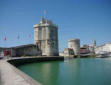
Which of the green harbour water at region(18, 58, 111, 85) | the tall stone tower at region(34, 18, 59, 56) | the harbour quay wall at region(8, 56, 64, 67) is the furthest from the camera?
the tall stone tower at region(34, 18, 59, 56)

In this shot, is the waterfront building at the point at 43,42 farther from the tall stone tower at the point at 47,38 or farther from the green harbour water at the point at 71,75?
the green harbour water at the point at 71,75

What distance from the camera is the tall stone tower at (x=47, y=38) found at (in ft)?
160

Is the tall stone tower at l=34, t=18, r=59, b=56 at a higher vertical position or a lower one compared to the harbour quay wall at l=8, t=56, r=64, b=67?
higher

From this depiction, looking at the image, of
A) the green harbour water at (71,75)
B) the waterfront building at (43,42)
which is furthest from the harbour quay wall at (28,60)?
the waterfront building at (43,42)

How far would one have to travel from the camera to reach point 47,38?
50.5 metres

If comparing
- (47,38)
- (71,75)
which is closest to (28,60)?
(47,38)

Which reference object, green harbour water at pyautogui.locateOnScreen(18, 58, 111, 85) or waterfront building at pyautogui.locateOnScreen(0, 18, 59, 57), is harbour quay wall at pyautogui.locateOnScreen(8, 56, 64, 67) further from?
waterfront building at pyautogui.locateOnScreen(0, 18, 59, 57)

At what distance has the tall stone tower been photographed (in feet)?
160

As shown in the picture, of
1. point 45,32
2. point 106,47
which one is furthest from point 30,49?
point 106,47

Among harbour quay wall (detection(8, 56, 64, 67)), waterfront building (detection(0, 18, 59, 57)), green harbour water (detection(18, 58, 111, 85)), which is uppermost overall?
waterfront building (detection(0, 18, 59, 57))

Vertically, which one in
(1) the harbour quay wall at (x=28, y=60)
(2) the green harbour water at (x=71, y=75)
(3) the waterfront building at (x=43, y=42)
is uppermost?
(3) the waterfront building at (x=43, y=42)

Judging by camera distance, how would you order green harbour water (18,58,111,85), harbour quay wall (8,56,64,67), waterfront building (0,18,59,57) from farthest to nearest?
waterfront building (0,18,59,57) < harbour quay wall (8,56,64,67) < green harbour water (18,58,111,85)

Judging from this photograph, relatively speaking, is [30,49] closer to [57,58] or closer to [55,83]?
[57,58]

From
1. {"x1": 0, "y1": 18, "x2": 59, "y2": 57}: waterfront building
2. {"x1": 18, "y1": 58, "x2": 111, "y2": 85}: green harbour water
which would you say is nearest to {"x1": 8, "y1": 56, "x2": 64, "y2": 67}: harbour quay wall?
{"x1": 18, "y1": 58, "x2": 111, "y2": 85}: green harbour water
